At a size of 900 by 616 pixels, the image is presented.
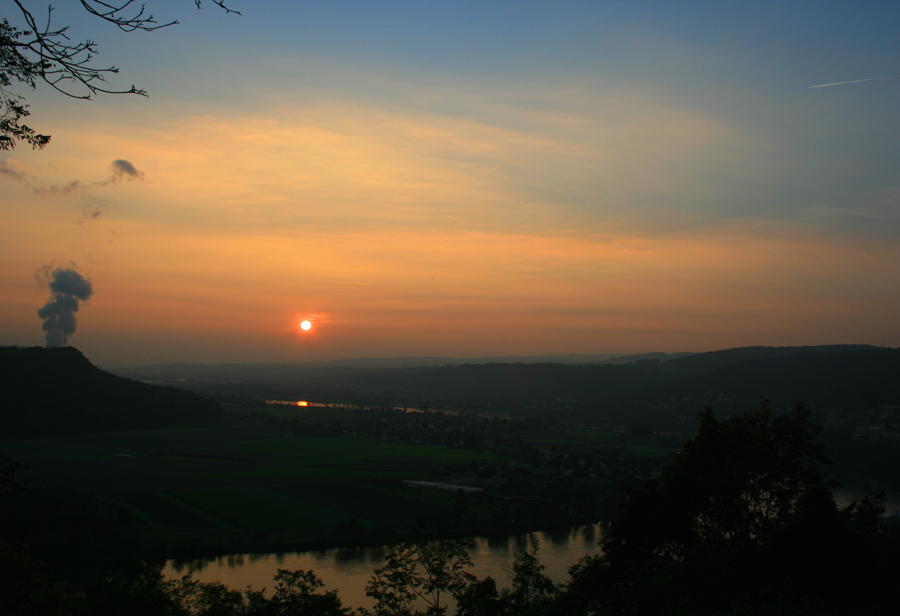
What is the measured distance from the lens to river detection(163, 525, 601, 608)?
681 inches

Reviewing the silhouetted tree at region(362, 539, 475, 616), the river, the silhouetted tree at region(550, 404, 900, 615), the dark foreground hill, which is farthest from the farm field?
the silhouetted tree at region(550, 404, 900, 615)

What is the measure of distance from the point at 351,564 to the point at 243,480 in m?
12.9

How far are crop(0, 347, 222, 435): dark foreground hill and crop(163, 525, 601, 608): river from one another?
106 ft

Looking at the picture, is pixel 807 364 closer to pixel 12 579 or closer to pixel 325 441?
pixel 325 441

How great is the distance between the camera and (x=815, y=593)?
24.8ft

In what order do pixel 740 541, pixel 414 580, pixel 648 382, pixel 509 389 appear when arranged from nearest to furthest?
pixel 740 541 → pixel 414 580 → pixel 648 382 → pixel 509 389

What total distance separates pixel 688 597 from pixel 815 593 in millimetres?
1796

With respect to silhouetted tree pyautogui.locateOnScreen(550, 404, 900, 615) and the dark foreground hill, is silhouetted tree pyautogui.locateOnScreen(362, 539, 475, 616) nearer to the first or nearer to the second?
silhouetted tree pyautogui.locateOnScreen(550, 404, 900, 615)

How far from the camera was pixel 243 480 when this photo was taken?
29.9m

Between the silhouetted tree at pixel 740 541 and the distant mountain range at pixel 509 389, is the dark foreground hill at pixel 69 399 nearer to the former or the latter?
the distant mountain range at pixel 509 389

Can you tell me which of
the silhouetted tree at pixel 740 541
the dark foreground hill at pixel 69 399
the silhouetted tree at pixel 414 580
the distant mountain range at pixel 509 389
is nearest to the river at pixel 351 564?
the silhouetted tree at pixel 740 541

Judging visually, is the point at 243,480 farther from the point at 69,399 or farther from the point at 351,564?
the point at 69,399

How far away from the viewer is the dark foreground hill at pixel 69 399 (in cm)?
4265

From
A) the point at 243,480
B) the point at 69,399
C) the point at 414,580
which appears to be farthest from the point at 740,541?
the point at 69,399
